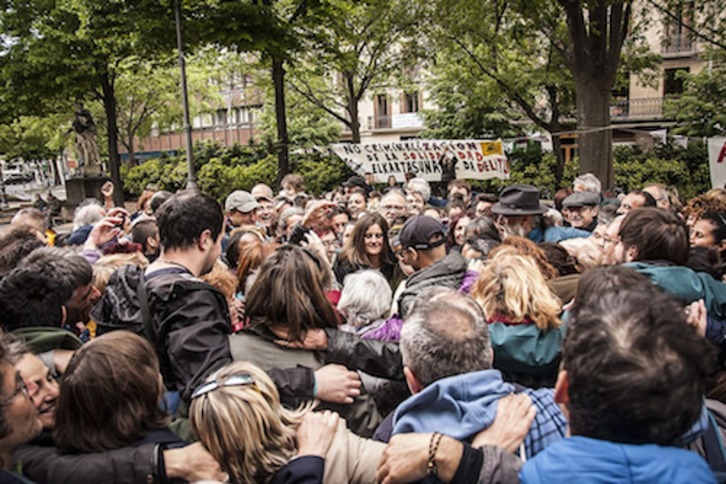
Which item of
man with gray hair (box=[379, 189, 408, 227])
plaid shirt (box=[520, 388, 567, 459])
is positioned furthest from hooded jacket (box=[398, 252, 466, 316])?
man with gray hair (box=[379, 189, 408, 227])

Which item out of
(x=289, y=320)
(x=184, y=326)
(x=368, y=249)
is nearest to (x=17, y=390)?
(x=184, y=326)

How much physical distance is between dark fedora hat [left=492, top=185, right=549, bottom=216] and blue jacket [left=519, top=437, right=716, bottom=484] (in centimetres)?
346

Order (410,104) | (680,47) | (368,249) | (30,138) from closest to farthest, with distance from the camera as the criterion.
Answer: (368,249), (680,47), (30,138), (410,104)

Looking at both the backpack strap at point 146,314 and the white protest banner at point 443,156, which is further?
the white protest banner at point 443,156

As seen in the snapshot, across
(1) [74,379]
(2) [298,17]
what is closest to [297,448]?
(1) [74,379]

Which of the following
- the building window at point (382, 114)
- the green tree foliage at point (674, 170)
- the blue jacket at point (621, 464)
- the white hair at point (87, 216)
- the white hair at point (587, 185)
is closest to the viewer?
the blue jacket at point (621, 464)

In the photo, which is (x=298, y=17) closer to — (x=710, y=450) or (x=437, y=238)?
(x=437, y=238)

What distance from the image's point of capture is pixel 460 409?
1709 mm

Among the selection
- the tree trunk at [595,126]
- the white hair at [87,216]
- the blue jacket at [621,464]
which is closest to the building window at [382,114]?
the tree trunk at [595,126]

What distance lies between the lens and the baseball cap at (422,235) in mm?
3328

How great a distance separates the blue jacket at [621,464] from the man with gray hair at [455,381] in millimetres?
433

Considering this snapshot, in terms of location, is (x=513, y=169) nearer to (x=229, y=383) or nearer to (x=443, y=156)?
(x=443, y=156)

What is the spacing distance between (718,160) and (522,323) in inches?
400

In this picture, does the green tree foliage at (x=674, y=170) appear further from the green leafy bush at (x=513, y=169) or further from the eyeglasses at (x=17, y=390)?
the eyeglasses at (x=17, y=390)
